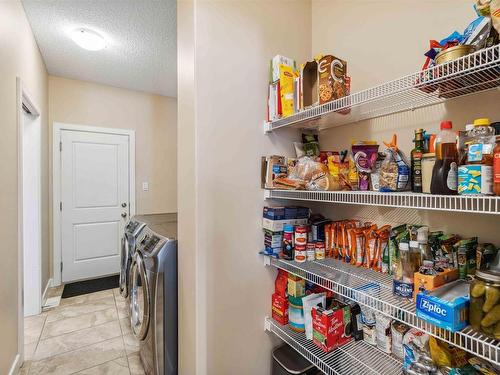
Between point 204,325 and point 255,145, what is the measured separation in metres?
0.90

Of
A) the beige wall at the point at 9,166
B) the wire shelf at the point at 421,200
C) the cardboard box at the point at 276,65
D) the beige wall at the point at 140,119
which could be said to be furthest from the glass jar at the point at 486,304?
the beige wall at the point at 140,119

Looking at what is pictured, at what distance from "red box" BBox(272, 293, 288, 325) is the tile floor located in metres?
1.12

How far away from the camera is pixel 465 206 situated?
66 cm

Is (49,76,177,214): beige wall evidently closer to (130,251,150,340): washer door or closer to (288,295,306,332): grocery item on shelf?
(130,251,150,340): washer door

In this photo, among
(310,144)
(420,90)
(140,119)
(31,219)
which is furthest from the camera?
(140,119)

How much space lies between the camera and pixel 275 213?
1.30 meters

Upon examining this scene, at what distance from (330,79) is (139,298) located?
67.7 inches

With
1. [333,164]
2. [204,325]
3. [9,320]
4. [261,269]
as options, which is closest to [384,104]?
[333,164]

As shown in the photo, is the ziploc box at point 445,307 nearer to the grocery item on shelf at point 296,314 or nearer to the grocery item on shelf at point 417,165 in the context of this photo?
the grocery item on shelf at point 417,165

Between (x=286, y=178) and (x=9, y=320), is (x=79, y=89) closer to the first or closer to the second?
(x=9, y=320)

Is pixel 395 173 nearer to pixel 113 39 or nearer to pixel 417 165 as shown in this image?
pixel 417 165

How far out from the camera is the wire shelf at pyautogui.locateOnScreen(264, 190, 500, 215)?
0.63 meters

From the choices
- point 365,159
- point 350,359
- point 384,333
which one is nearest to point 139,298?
point 350,359

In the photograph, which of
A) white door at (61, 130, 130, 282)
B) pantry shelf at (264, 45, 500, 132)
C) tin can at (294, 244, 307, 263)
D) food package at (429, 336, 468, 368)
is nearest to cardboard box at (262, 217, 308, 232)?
tin can at (294, 244, 307, 263)
